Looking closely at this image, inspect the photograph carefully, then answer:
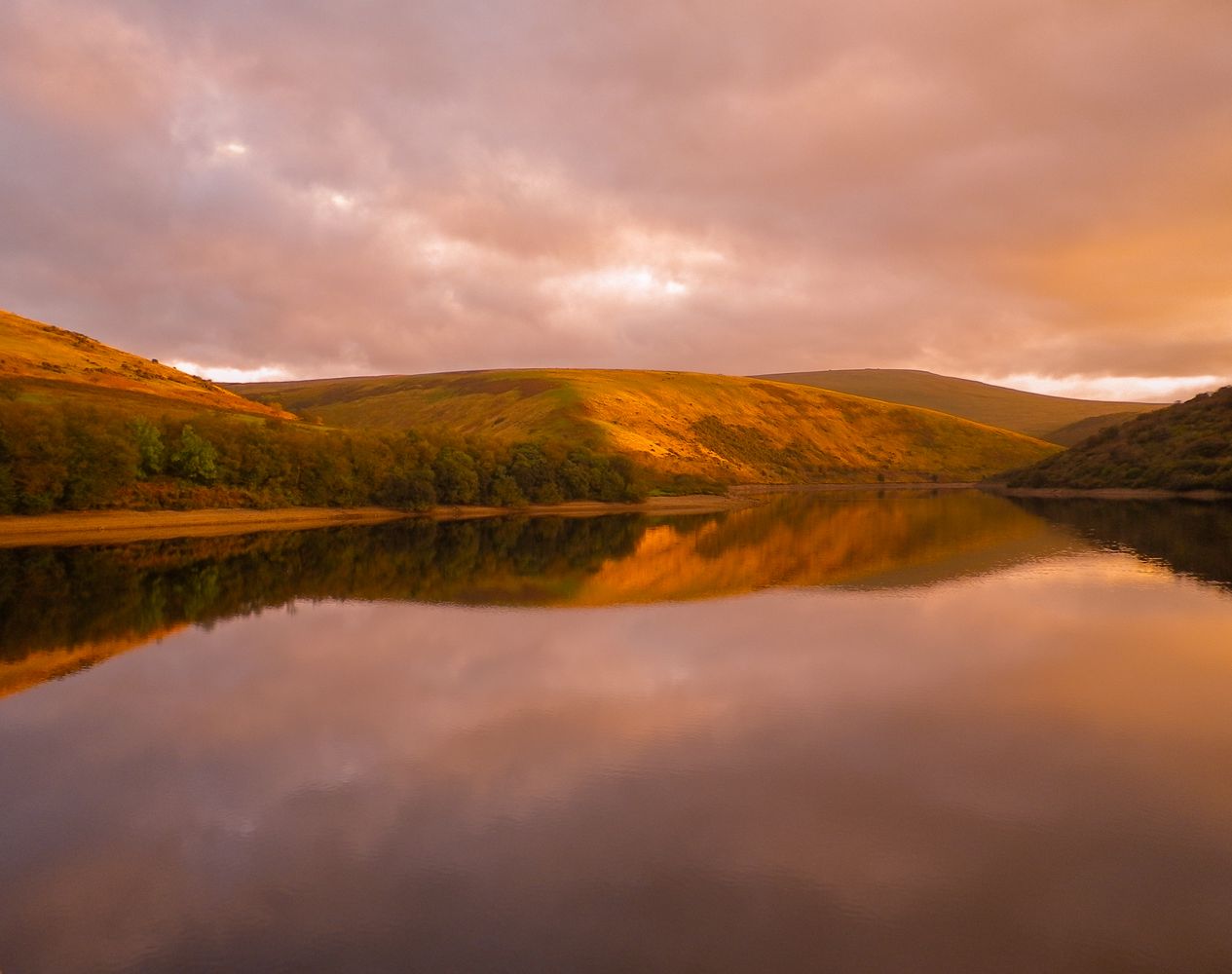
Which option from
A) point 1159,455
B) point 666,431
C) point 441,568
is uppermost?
point 666,431

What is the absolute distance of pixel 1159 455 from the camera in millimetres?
120938

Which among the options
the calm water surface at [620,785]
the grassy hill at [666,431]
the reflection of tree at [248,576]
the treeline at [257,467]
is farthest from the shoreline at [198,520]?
the grassy hill at [666,431]

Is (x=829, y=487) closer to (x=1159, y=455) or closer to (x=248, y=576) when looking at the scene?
(x=1159, y=455)

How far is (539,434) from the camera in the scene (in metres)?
149

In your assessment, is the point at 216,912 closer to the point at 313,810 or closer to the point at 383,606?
the point at 313,810

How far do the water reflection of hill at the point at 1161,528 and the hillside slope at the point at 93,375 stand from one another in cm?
9375

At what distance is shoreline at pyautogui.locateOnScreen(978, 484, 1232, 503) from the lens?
103m

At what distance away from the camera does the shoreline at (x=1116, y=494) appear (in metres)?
103

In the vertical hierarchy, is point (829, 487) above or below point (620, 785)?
above

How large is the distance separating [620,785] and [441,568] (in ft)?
119

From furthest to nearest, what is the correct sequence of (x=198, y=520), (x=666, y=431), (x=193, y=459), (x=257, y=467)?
(x=666, y=431)
(x=257, y=467)
(x=193, y=459)
(x=198, y=520)

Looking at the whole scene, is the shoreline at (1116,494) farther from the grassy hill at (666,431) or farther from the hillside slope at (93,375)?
the hillside slope at (93,375)

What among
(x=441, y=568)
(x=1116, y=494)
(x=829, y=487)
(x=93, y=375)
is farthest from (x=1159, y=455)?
(x=93, y=375)

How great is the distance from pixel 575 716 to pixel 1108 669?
662 inches
